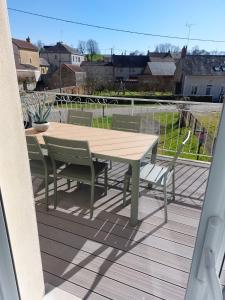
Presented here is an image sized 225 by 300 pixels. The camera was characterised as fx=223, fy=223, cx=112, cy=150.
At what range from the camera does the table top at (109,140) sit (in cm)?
219

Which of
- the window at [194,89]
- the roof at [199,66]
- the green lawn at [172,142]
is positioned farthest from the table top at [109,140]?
the window at [194,89]

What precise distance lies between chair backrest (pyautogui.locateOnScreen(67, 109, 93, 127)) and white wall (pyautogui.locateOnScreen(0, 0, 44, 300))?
2363 mm

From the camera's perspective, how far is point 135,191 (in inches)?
83.7

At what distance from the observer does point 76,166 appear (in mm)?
2547

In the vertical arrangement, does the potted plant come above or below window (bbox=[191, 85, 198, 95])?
above

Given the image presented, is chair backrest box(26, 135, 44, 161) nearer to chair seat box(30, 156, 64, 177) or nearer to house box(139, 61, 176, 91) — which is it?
chair seat box(30, 156, 64, 177)

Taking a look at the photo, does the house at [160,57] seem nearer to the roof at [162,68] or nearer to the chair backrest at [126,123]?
the roof at [162,68]

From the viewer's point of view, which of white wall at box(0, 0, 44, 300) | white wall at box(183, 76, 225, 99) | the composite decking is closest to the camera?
white wall at box(0, 0, 44, 300)

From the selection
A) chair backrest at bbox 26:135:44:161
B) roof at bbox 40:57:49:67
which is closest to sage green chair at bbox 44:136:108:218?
chair backrest at bbox 26:135:44:161

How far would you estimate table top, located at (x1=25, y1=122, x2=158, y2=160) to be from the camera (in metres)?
2.19

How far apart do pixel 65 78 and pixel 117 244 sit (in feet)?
82.1

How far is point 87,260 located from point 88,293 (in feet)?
0.93

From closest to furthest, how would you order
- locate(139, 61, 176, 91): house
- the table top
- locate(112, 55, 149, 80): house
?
the table top
locate(139, 61, 176, 91): house
locate(112, 55, 149, 80): house

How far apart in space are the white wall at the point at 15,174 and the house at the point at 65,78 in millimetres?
23644
